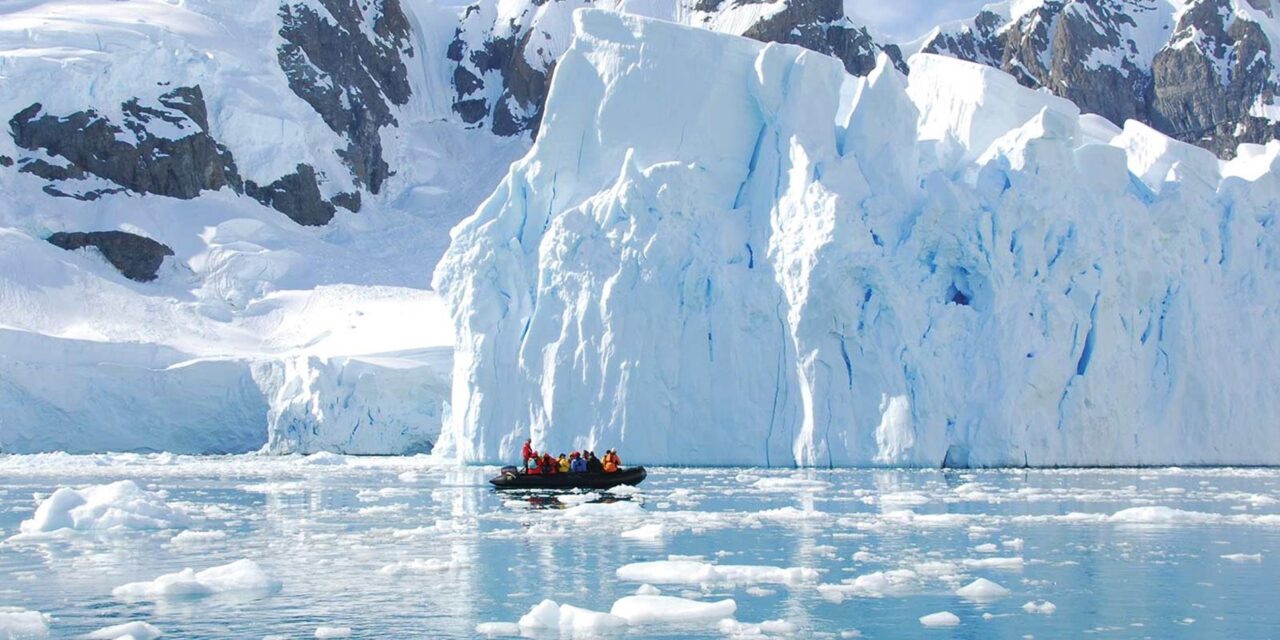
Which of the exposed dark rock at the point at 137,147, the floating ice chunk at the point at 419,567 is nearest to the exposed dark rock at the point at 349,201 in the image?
the exposed dark rock at the point at 137,147

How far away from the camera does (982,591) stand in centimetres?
1087

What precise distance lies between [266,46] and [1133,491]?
1944 inches

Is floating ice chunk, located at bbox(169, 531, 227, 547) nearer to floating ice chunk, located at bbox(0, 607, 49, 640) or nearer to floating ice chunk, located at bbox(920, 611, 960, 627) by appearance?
floating ice chunk, located at bbox(0, 607, 49, 640)

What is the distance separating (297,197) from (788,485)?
125 ft

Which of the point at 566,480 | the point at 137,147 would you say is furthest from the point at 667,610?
the point at 137,147

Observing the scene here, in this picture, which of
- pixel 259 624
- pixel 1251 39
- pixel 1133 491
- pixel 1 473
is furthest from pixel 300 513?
pixel 1251 39

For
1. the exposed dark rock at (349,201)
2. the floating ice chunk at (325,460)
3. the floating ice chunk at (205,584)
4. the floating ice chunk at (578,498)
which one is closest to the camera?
the floating ice chunk at (205,584)

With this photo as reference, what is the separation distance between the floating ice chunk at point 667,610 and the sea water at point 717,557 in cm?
15

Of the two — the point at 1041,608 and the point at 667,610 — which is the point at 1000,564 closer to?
the point at 1041,608

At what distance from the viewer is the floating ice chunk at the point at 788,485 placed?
21.9 meters

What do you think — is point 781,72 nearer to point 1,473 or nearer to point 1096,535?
point 1096,535

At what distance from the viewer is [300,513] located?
18.7 metres

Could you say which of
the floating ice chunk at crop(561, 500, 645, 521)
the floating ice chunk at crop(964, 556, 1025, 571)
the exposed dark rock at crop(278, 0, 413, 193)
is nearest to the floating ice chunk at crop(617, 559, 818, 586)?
the floating ice chunk at crop(964, 556, 1025, 571)

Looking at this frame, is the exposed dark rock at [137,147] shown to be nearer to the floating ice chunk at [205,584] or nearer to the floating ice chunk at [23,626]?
the floating ice chunk at [205,584]
